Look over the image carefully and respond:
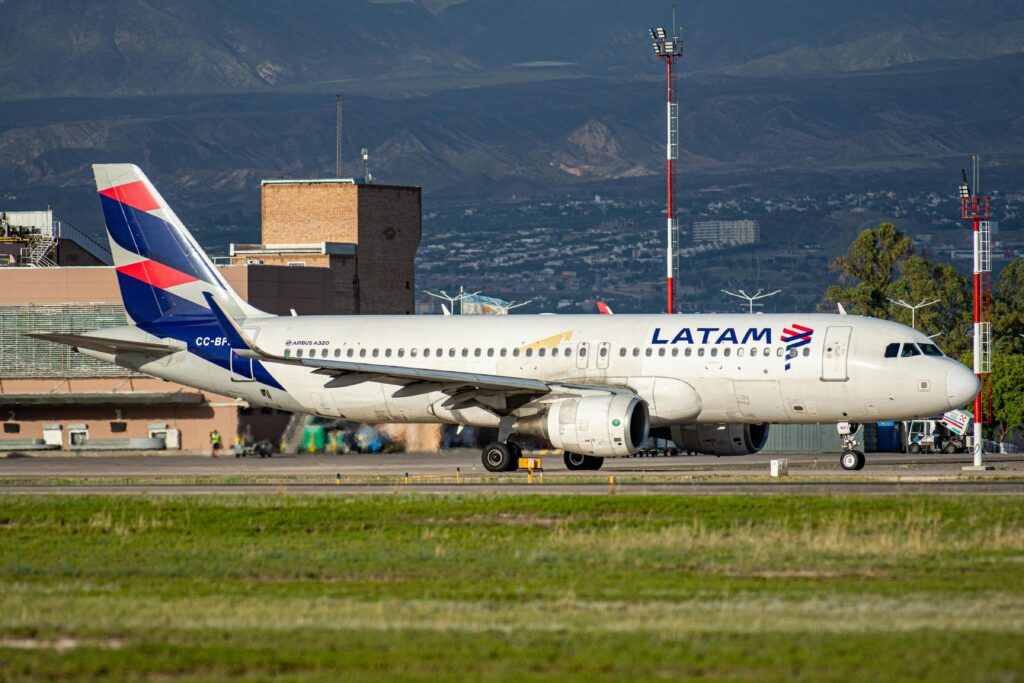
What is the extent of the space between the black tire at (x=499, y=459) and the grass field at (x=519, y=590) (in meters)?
13.2

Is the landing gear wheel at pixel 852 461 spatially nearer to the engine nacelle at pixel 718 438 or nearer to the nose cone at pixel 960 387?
the engine nacelle at pixel 718 438

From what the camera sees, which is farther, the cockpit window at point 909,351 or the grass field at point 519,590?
the cockpit window at point 909,351

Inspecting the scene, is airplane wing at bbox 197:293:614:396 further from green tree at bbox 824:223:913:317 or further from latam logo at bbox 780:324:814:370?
green tree at bbox 824:223:913:317

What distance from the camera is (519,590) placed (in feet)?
71.7

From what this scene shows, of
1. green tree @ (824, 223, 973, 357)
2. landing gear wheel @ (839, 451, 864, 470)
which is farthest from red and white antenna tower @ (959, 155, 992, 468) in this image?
green tree @ (824, 223, 973, 357)

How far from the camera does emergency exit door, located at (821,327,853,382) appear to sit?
145 feet

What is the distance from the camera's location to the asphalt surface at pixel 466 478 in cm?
3725

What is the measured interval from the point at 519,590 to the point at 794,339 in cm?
2433

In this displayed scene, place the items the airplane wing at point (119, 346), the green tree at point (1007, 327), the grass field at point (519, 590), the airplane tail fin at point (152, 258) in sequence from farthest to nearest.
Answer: the green tree at point (1007, 327), the airplane tail fin at point (152, 258), the airplane wing at point (119, 346), the grass field at point (519, 590)

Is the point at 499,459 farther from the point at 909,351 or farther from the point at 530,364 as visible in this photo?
the point at 909,351

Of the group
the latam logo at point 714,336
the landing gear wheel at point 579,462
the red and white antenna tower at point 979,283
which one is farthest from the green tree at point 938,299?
the latam logo at point 714,336

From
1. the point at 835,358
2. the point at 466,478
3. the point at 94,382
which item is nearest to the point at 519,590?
the point at 466,478

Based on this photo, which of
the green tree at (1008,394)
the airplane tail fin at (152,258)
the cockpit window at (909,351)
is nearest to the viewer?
the cockpit window at (909,351)

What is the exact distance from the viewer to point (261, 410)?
249 feet
